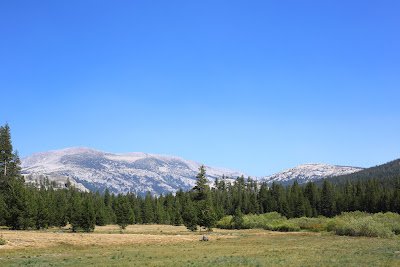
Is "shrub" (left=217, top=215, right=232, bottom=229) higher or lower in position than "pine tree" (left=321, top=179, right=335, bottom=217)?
lower

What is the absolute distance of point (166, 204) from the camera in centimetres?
18525

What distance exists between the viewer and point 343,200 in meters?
148

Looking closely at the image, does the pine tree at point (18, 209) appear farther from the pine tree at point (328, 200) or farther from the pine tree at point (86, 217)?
the pine tree at point (328, 200)

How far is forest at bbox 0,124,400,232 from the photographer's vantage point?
225 ft

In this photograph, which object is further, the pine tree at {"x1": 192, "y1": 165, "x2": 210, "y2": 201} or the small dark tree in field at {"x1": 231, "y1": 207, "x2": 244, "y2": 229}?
the small dark tree in field at {"x1": 231, "y1": 207, "x2": 244, "y2": 229}

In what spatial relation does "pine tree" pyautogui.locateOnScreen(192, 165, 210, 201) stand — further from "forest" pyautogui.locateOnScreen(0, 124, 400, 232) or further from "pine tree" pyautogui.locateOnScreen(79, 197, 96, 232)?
A: "pine tree" pyautogui.locateOnScreen(79, 197, 96, 232)

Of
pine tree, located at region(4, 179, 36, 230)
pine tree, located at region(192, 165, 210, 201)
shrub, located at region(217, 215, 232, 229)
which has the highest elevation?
pine tree, located at region(192, 165, 210, 201)

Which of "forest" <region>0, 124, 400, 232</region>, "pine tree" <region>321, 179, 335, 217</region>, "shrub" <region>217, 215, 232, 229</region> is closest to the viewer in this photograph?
"forest" <region>0, 124, 400, 232</region>

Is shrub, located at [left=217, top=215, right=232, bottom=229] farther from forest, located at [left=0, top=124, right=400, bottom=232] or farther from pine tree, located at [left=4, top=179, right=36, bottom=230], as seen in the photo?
pine tree, located at [left=4, top=179, right=36, bottom=230]

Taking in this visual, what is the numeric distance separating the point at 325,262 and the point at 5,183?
3059 inches

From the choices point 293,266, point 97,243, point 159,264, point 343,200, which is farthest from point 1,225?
point 343,200

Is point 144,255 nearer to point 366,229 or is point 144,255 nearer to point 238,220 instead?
point 366,229

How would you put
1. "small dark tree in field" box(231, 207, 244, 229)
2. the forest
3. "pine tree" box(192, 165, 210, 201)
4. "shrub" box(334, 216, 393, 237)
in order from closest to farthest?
"shrub" box(334, 216, 393, 237), the forest, "pine tree" box(192, 165, 210, 201), "small dark tree in field" box(231, 207, 244, 229)

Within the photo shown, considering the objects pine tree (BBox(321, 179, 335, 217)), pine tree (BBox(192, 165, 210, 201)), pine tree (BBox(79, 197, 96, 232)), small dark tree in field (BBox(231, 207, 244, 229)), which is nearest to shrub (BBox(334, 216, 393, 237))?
small dark tree in field (BBox(231, 207, 244, 229))
